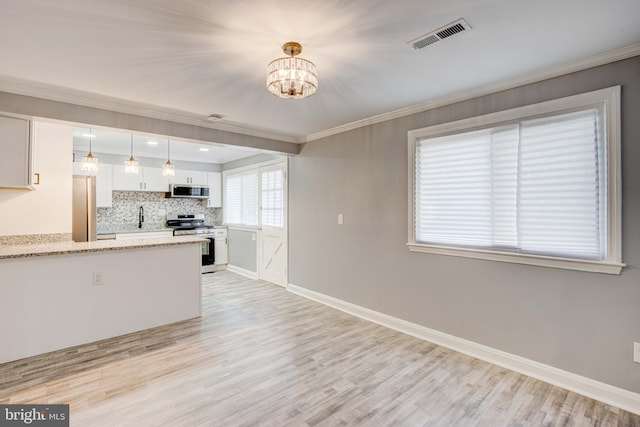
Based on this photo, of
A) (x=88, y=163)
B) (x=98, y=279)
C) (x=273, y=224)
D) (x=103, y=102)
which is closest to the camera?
(x=103, y=102)

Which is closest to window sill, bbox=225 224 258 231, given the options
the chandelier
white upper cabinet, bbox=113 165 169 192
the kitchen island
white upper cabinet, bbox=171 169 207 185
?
white upper cabinet, bbox=171 169 207 185

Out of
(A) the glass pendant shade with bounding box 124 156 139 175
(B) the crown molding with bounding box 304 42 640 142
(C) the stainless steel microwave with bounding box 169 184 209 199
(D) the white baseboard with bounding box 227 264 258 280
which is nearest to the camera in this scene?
(B) the crown molding with bounding box 304 42 640 142

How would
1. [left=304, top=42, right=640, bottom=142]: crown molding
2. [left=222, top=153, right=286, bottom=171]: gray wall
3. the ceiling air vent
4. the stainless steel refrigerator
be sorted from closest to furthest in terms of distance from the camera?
1. the ceiling air vent
2. [left=304, top=42, right=640, bottom=142]: crown molding
3. the stainless steel refrigerator
4. [left=222, top=153, right=286, bottom=171]: gray wall

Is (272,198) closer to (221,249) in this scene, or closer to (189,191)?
(221,249)

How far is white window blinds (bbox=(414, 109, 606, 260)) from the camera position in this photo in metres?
2.26

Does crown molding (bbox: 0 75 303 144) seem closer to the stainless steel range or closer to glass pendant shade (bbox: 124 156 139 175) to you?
glass pendant shade (bbox: 124 156 139 175)

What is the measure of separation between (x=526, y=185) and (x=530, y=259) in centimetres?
61

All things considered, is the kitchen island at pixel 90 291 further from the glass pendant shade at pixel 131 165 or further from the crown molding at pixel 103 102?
the crown molding at pixel 103 102

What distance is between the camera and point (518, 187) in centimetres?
258

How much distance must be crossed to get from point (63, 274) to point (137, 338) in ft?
3.09

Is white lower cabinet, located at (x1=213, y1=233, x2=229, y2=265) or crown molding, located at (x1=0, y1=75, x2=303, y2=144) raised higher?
crown molding, located at (x1=0, y1=75, x2=303, y2=144)

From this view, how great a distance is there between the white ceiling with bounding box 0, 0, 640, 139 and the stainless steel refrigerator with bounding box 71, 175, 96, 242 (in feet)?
6.67

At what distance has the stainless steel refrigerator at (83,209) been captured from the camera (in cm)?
424

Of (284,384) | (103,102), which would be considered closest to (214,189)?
(103,102)
